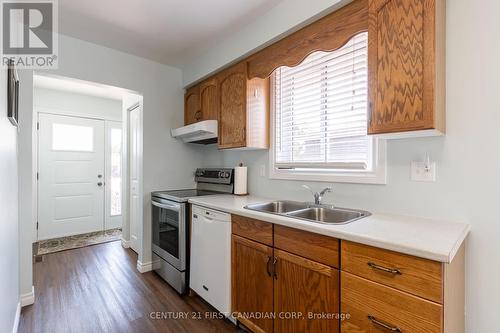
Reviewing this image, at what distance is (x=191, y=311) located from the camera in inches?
83.7

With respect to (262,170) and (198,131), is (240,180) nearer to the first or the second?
(262,170)

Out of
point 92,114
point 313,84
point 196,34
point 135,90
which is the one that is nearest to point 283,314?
point 313,84

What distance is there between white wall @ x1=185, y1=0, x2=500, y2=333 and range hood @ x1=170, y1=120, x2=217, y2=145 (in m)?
1.80

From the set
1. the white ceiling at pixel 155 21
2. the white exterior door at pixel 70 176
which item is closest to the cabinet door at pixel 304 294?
the white ceiling at pixel 155 21

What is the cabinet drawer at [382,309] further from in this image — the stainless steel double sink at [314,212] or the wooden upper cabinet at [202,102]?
the wooden upper cabinet at [202,102]

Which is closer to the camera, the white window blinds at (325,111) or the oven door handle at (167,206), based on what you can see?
the white window blinds at (325,111)

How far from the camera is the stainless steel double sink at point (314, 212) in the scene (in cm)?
170

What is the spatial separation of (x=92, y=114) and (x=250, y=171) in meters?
3.56

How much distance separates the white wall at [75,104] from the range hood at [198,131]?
2.38m

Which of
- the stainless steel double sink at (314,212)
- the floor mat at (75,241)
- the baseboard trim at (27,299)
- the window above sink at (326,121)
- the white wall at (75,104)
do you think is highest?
the white wall at (75,104)

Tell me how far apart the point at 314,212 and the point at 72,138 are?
443 centimetres

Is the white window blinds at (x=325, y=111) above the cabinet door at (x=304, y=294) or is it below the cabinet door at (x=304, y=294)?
above

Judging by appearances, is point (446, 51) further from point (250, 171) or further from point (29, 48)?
point (29, 48)

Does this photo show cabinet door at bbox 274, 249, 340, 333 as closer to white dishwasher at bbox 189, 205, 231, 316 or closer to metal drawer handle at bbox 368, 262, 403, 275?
metal drawer handle at bbox 368, 262, 403, 275
